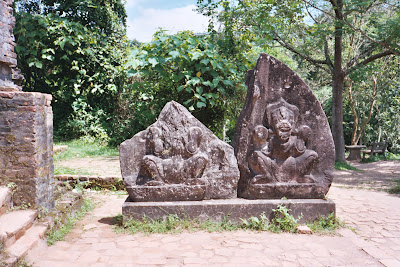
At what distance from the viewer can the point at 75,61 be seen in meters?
10.4

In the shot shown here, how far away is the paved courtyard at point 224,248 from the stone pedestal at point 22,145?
27.1 inches

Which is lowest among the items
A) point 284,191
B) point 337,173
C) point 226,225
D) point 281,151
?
point 226,225

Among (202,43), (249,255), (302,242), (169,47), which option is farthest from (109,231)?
(202,43)

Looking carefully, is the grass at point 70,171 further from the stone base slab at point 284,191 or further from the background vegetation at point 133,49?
the stone base slab at point 284,191

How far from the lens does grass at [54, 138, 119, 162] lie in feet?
26.0

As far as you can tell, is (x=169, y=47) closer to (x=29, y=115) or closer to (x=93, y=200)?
(x=93, y=200)

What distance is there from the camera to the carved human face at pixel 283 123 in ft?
13.1

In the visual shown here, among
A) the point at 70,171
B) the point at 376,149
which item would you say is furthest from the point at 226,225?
the point at 376,149

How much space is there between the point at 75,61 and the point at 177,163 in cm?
794

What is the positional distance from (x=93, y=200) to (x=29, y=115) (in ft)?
6.66

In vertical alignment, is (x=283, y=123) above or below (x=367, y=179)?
above

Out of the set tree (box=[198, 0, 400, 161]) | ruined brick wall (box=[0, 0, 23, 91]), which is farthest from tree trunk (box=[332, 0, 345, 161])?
ruined brick wall (box=[0, 0, 23, 91])

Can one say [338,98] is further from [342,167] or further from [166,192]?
[166,192]

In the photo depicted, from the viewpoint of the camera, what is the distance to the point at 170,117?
156 inches
